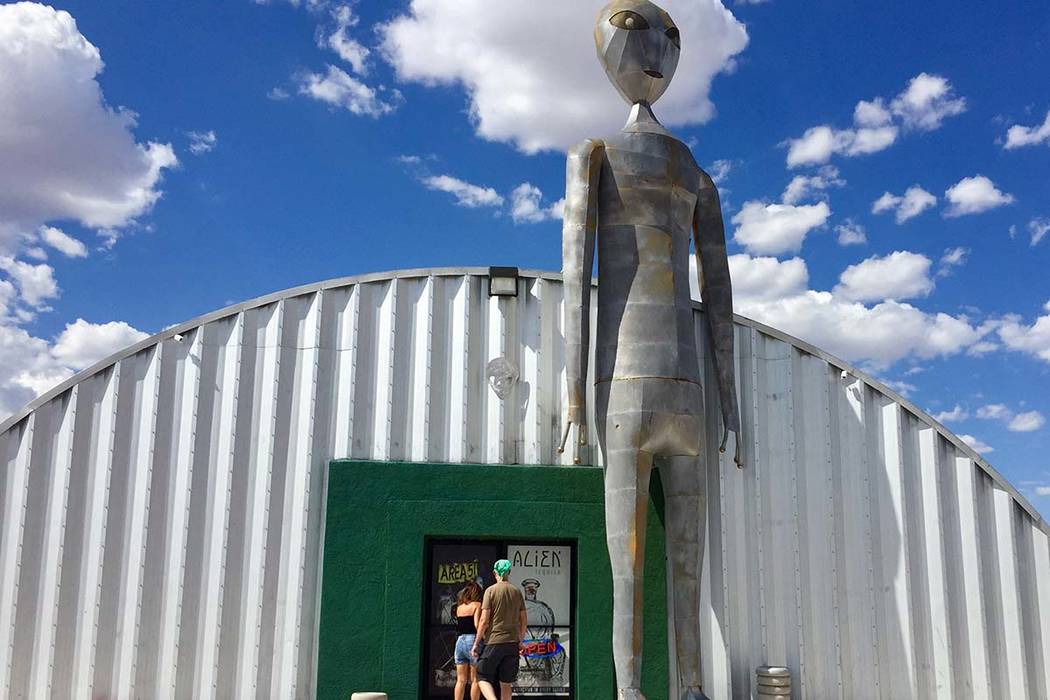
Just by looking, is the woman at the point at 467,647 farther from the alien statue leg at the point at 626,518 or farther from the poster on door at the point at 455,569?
Answer: the alien statue leg at the point at 626,518

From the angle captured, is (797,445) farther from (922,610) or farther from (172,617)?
(172,617)

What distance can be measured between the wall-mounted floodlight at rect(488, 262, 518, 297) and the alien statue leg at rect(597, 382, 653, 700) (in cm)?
191

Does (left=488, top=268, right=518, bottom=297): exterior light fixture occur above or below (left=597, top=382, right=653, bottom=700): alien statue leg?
above

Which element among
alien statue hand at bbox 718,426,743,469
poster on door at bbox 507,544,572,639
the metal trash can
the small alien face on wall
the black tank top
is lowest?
the metal trash can

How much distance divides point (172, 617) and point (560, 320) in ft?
15.9

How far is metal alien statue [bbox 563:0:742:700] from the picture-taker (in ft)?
27.9

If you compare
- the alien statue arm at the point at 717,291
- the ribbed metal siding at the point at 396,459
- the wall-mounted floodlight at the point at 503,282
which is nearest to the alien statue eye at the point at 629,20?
the alien statue arm at the point at 717,291

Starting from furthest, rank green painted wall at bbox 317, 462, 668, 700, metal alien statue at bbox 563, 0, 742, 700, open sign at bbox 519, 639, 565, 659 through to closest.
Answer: open sign at bbox 519, 639, 565, 659 → green painted wall at bbox 317, 462, 668, 700 → metal alien statue at bbox 563, 0, 742, 700

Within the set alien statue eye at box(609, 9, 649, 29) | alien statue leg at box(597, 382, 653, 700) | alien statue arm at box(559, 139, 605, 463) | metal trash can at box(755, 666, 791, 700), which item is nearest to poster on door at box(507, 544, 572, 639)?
alien statue leg at box(597, 382, 653, 700)

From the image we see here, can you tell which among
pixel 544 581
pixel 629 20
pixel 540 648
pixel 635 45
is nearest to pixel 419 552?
pixel 544 581

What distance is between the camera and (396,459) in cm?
961

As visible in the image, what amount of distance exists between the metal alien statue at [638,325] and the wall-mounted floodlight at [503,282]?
4.48ft

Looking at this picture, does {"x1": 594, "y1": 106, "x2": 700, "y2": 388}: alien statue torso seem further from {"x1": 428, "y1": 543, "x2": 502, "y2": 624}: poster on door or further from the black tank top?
the black tank top

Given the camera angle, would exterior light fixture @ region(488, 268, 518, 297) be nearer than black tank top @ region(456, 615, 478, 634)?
No
